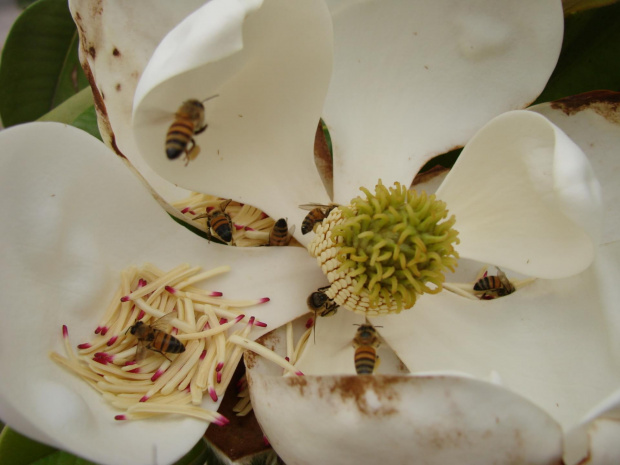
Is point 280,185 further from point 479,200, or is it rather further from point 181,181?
point 479,200

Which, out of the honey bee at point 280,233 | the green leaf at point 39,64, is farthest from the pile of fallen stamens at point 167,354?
the green leaf at point 39,64

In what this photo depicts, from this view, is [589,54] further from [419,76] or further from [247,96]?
[247,96]

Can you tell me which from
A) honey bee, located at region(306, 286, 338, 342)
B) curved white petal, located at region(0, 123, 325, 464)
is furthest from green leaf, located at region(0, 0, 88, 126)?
honey bee, located at region(306, 286, 338, 342)

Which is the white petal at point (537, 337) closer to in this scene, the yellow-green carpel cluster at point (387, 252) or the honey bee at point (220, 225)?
the yellow-green carpel cluster at point (387, 252)

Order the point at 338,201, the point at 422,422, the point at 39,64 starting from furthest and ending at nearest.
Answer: the point at 39,64 < the point at 338,201 < the point at 422,422


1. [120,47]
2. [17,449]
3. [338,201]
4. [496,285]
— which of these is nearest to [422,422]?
[496,285]
